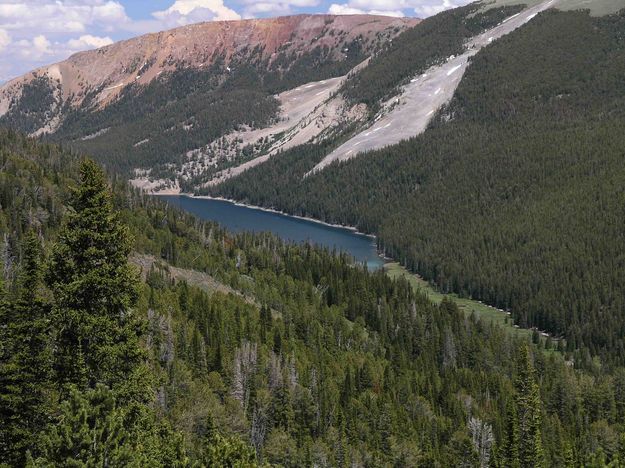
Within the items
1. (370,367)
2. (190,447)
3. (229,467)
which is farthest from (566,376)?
(229,467)

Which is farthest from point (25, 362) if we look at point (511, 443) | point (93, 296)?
point (511, 443)

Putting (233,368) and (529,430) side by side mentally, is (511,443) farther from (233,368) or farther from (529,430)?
(233,368)

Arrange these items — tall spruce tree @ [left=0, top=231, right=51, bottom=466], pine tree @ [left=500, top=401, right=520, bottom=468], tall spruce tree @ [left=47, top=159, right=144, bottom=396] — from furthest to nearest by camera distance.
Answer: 1. pine tree @ [left=500, top=401, right=520, bottom=468]
2. tall spruce tree @ [left=0, top=231, right=51, bottom=466]
3. tall spruce tree @ [left=47, top=159, right=144, bottom=396]

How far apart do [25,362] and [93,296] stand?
5.37m

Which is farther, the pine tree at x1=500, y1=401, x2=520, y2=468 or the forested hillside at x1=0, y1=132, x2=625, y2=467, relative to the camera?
the pine tree at x1=500, y1=401, x2=520, y2=468

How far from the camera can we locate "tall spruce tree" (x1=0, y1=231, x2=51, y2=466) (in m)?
32.4

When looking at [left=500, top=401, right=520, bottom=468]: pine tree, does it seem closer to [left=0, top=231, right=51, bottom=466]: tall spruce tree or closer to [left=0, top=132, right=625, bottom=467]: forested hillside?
[left=0, top=132, right=625, bottom=467]: forested hillside

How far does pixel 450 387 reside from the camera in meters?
130

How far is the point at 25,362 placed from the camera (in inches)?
1314

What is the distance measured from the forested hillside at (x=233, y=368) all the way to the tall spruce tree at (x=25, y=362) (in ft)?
0.29

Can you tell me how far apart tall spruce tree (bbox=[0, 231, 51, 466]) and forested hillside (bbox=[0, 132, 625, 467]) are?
0.29 feet

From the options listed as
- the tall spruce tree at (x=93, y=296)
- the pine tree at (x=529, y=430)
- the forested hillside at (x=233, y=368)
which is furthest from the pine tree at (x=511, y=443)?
the tall spruce tree at (x=93, y=296)

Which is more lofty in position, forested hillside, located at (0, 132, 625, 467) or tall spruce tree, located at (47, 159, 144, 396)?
tall spruce tree, located at (47, 159, 144, 396)

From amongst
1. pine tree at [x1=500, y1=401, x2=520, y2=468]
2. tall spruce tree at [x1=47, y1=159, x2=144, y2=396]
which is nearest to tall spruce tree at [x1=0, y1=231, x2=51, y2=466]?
A: tall spruce tree at [x1=47, y1=159, x2=144, y2=396]
